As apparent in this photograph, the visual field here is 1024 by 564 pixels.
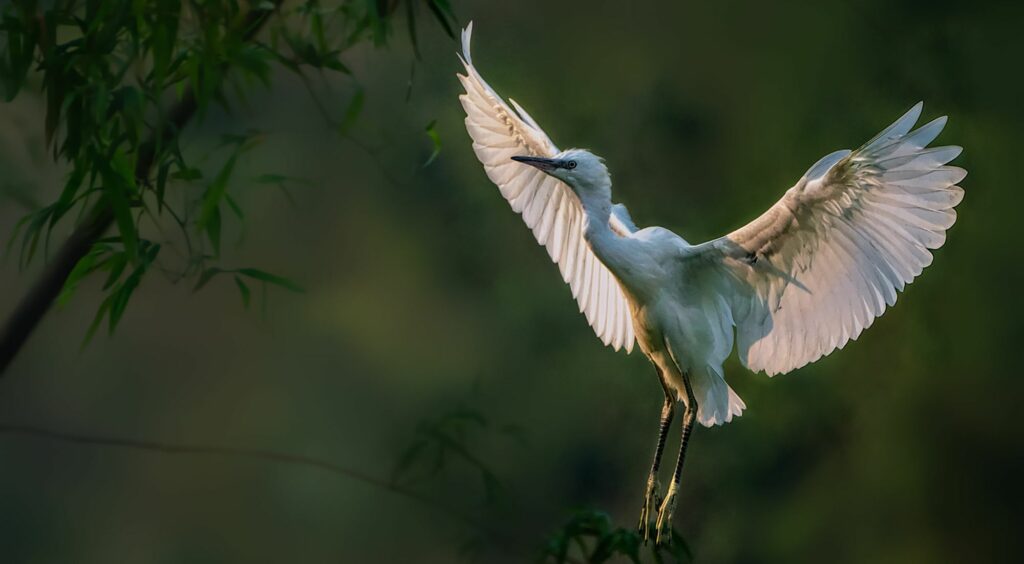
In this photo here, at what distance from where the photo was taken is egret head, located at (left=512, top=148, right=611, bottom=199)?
1706 mm

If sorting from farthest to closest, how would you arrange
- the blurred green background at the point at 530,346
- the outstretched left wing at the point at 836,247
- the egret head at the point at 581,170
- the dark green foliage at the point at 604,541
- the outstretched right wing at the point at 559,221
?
1. the blurred green background at the point at 530,346
2. the outstretched right wing at the point at 559,221
3. the dark green foliage at the point at 604,541
4. the egret head at the point at 581,170
5. the outstretched left wing at the point at 836,247

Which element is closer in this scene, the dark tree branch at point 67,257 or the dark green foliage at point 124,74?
the dark green foliage at point 124,74

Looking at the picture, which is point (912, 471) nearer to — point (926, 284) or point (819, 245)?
point (926, 284)

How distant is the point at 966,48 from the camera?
11.9 feet

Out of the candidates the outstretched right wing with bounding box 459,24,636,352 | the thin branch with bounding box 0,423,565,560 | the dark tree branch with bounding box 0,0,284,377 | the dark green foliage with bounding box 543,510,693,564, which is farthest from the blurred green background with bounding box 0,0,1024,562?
the dark tree branch with bounding box 0,0,284,377

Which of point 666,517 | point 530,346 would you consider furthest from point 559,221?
point 530,346

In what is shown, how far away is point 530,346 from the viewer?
11.5ft

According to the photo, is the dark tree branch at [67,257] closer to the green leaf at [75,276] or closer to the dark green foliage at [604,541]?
the green leaf at [75,276]

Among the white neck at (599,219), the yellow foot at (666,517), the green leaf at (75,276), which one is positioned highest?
the white neck at (599,219)

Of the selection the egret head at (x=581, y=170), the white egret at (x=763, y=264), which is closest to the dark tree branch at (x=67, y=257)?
the white egret at (x=763, y=264)

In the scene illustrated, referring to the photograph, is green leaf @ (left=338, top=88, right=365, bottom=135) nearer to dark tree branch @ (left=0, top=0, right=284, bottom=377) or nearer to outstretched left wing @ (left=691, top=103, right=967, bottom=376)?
dark tree branch @ (left=0, top=0, right=284, bottom=377)

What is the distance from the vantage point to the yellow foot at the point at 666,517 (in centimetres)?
171

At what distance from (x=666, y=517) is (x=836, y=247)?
1.41ft

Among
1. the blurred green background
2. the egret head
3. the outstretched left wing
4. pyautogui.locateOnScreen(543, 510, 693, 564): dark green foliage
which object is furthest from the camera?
the blurred green background
